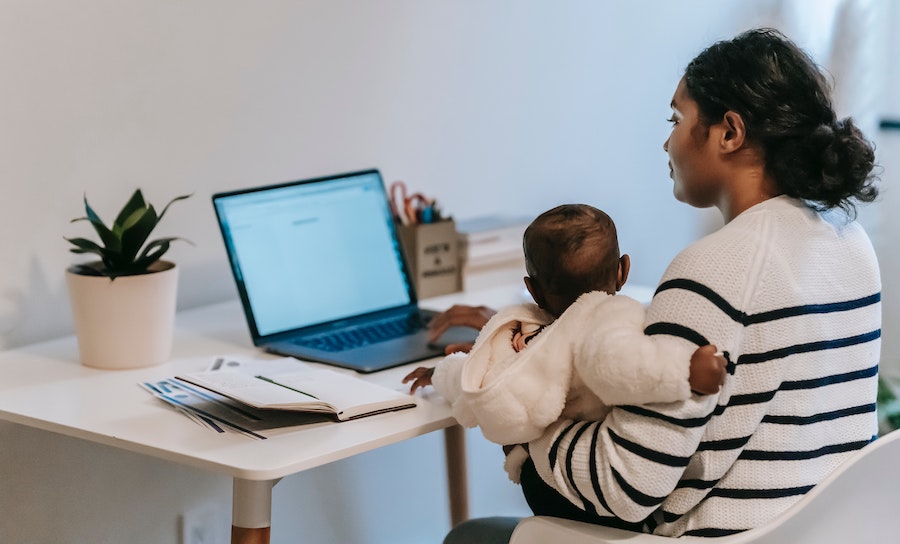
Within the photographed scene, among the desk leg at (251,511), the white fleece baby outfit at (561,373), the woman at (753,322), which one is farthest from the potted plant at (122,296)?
the woman at (753,322)

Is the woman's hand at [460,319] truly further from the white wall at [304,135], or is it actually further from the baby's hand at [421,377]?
the white wall at [304,135]

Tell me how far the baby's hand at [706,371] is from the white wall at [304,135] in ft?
3.45

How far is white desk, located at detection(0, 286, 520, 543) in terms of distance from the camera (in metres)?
1.23

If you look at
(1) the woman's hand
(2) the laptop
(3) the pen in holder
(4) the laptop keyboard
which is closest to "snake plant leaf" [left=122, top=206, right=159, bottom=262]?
(2) the laptop

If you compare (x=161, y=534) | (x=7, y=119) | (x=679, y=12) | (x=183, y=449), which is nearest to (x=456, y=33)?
(x=679, y=12)

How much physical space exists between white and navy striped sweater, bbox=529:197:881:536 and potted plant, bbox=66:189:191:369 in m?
0.63

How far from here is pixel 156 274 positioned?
158 cm

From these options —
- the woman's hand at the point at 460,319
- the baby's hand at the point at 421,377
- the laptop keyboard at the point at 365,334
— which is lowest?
the laptop keyboard at the point at 365,334

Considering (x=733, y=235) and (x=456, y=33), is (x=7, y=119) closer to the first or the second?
(x=456, y=33)

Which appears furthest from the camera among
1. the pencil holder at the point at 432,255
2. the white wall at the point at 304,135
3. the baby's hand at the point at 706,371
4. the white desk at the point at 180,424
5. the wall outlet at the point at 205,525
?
the pencil holder at the point at 432,255

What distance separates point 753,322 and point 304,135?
1128 mm

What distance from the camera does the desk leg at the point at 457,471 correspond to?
205 cm

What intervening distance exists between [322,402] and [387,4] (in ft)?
3.53

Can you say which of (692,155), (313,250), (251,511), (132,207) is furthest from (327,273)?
(692,155)
